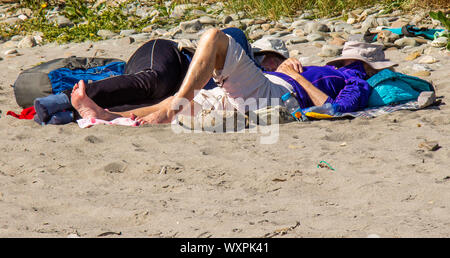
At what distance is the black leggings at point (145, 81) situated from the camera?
12.2ft

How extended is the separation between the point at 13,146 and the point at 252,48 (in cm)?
197

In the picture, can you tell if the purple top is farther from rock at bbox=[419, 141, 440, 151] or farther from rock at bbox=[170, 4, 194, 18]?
rock at bbox=[170, 4, 194, 18]

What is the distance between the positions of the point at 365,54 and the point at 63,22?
4244 millimetres

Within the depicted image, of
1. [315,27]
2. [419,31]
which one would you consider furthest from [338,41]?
[419,31]

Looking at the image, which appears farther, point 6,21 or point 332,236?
point 6,21

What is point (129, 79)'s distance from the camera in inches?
148

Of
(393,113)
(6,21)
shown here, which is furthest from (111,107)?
(6,21)

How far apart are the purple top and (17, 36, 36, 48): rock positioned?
3.53 metres

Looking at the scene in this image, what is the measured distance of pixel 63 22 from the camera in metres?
7.11

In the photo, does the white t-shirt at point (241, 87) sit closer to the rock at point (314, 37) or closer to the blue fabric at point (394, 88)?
the blue fabric at point (394, 88)

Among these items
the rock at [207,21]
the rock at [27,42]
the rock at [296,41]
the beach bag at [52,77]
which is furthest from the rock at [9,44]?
the rock at [296,41]

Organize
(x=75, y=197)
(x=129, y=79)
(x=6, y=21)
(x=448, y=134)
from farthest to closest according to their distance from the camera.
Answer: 1. (x=6, y=21)
2. (x=129, y=79)
3. (x=448, y=134)
4. (x=75, y=197)

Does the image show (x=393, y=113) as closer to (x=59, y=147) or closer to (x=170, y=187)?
(x=170, y=187)

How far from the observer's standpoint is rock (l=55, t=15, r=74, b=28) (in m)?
7.06
